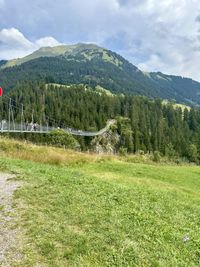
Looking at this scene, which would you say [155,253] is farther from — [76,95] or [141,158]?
[76,95]

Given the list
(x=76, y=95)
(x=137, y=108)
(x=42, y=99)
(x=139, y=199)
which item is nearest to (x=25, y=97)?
(x=42, y=99)

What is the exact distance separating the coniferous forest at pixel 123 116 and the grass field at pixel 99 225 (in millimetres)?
106215

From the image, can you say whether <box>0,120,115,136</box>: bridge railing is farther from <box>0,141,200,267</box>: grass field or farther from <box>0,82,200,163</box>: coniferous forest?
<box>0,141,200,267</box>: grass field

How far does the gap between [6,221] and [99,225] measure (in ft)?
6.82

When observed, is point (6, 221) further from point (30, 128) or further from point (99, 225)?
point (30, 128)

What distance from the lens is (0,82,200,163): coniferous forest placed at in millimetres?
130375

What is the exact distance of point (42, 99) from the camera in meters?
157

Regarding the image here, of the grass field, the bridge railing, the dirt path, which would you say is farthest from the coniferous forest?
the dirt path

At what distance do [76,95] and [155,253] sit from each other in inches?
6190

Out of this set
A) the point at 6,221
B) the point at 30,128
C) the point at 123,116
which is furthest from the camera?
the point at 123,116

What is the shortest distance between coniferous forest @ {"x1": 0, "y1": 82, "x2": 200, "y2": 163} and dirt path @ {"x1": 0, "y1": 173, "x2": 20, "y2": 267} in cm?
10703

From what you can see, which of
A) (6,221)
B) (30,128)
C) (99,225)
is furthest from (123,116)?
(6,221)

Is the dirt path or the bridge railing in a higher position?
the bridge railing

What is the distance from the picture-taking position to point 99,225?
26.7 feet
